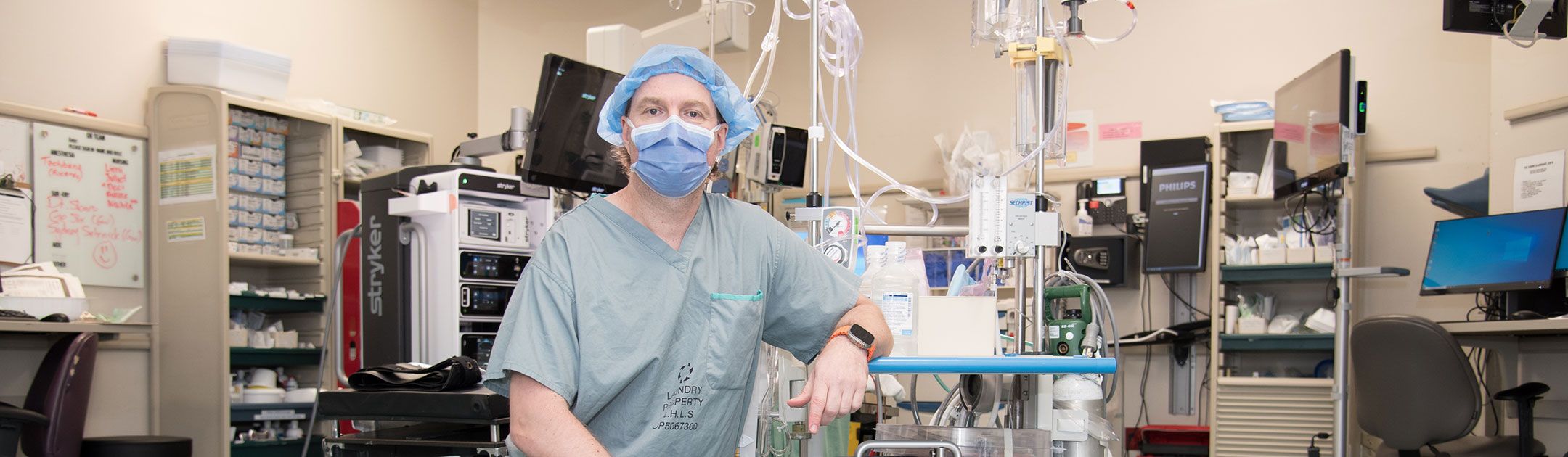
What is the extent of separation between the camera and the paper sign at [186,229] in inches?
192

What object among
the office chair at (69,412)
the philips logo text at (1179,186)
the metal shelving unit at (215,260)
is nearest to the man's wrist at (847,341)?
the office chair at (69,412)

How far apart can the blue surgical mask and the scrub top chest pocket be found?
19cm

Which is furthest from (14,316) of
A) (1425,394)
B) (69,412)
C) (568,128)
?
(1425,394)

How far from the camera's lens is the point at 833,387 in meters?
1.80

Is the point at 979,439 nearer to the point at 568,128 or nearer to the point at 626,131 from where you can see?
the point at 626,131

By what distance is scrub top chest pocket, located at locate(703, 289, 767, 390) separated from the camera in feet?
5.99

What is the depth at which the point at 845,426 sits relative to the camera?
349 cm

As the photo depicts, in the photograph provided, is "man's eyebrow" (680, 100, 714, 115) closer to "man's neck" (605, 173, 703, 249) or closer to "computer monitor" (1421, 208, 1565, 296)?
"man's neck" (605, 173, 703, 249)

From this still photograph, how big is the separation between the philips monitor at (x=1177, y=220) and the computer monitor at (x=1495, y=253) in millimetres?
1073

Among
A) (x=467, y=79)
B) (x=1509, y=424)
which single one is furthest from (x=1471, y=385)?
(x=467, y=79)

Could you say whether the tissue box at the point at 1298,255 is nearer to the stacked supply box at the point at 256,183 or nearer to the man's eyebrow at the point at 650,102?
the man's eyebrow at the point at 650,102

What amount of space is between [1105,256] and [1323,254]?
1.08 meters

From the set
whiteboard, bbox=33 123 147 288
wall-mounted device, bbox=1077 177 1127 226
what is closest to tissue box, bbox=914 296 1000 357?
whiteboard, bbox=33 123 147 288

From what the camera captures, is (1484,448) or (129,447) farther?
(129,447)
